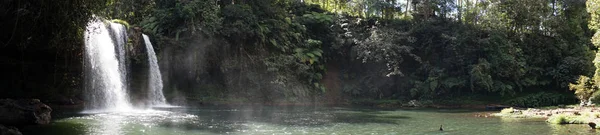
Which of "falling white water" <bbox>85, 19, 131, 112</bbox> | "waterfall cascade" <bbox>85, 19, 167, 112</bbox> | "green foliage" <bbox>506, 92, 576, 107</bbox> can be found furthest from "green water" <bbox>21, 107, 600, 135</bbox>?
"green foliage" <bbox>506, 92, 576, 107</bbox>

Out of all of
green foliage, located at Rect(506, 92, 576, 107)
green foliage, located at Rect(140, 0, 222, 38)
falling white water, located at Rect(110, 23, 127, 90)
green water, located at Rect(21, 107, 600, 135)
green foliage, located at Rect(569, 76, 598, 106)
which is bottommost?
green water, located at Rect(21, 107, 600, 135)

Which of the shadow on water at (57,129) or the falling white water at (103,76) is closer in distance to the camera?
the shadow on water at (57,129)

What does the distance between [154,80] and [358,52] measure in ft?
58.3

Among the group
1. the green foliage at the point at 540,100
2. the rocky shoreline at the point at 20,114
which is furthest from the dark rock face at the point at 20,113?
the green foliage at the point at 540,100

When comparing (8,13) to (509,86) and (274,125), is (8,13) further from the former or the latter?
(509,86)

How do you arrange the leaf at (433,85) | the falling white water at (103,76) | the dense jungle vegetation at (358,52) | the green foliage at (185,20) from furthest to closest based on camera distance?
the leaf at (433,85) → the dense jungle vegetation at (358,52) → the green foliage at (185,20) → the falling white water at (103,76)

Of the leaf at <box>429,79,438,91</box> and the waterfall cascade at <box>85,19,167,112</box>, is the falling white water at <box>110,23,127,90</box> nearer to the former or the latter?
the waterfall cascade at <box>85,19,167,112</box>

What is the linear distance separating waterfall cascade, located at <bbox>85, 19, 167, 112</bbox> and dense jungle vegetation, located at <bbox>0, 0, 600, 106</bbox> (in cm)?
97

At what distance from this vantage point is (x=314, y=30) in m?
46.0

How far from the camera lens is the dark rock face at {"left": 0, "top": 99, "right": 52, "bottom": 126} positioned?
17.7 meters

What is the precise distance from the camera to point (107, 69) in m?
28.5

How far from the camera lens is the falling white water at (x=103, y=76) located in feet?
90.6

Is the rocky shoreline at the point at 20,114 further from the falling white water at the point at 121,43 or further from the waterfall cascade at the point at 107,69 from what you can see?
Answer: the falling white water at the point at 121,43

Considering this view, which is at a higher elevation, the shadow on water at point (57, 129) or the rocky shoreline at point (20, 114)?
the rocky shoreline at point (20, 114)
